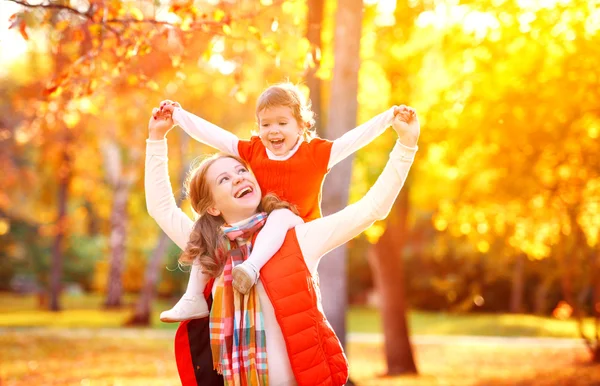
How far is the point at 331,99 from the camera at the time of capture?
8078mm

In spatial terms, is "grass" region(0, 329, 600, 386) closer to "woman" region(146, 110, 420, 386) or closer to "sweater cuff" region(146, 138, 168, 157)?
"sweater cuff" region(146, 138, 168, 157)

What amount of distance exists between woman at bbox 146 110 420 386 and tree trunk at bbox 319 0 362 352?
4.27m

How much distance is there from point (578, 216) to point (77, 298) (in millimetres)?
23661

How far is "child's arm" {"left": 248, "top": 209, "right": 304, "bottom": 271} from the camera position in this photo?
3.37 m

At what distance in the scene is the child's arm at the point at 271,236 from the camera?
11.0 feet

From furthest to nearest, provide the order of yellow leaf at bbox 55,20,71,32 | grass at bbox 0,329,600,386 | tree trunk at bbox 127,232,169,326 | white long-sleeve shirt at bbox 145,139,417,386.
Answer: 1. tree trunk at bbox 127,232,169,326
2. grass at bbox 0,329,600,386
3. yellow leaf at bbox 55,20,71,32
4. white long-sleeve shirt at bbox 145,139,417,386

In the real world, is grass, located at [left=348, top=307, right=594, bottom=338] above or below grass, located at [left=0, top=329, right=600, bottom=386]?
below

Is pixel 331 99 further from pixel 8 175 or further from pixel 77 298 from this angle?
pixel 77 298

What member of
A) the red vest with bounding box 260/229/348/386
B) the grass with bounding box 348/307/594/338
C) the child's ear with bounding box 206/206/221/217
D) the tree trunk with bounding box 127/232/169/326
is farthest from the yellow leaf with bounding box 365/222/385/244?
the grass with bounding box 348/307/594/338

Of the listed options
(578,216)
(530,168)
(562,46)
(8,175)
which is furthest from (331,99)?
(8,175)

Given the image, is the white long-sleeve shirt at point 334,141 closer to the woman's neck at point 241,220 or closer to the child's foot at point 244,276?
the woman's neck at point 241,220

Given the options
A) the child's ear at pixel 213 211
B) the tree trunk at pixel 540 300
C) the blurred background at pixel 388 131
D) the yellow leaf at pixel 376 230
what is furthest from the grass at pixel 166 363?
the tree trunk at pixel 540 300

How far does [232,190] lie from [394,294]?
10479mm

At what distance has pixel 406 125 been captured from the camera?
346 cm
